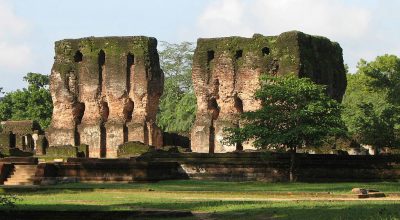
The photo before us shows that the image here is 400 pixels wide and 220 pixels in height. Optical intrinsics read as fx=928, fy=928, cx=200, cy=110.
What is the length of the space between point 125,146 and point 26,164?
9957 millimetres

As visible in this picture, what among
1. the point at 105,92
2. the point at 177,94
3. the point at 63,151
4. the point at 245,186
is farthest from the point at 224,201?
the point at 177,94

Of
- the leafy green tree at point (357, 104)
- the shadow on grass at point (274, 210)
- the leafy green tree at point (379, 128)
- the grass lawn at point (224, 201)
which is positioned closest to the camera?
the shadow on grass at point (274, 210)

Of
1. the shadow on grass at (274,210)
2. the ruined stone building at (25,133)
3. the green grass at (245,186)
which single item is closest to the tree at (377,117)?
the green grass at (245,186)

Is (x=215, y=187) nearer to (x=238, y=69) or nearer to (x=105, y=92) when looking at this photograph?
(x=238, y=69)

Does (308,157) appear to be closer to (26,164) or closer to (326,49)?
(26,164)

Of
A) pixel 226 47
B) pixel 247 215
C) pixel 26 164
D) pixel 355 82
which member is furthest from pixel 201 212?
pixel 355 82

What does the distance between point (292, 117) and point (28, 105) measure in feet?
147

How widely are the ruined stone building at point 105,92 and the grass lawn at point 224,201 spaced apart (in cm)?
1795

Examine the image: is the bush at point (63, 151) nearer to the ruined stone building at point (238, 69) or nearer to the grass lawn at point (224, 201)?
the ruined stone building at point (238, 69)

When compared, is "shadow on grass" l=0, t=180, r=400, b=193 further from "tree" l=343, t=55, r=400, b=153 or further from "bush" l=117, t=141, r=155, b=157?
"bush" l=117, t=141, r=155, b=157

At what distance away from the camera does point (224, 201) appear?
66.0 ft

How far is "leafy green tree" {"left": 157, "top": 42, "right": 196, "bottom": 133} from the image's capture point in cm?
6556

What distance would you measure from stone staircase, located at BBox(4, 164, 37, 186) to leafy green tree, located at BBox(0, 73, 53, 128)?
3721 centimetres

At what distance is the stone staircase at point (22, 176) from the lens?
31.7 meters
